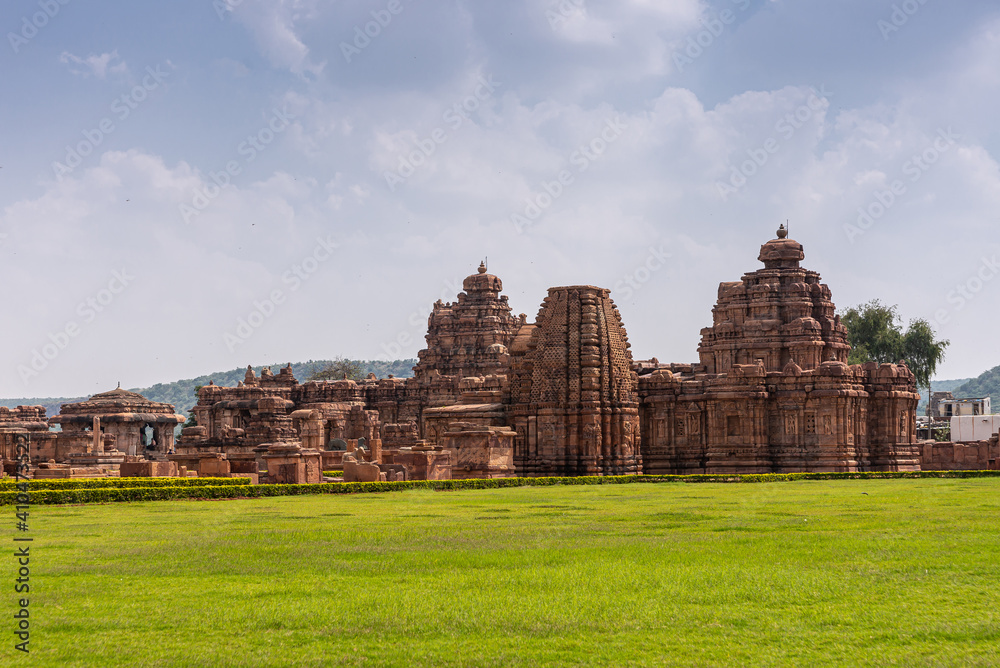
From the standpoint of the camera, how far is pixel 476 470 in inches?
1823

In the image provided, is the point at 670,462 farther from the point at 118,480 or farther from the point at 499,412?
the point at 118,480

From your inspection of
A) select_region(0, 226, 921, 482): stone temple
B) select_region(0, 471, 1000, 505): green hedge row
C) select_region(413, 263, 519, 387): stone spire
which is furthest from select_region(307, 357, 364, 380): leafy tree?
select_region(0, 471, 1000, 505): green hedge row

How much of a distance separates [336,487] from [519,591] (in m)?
22.5

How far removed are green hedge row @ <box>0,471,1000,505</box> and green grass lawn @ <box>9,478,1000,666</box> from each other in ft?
23.8

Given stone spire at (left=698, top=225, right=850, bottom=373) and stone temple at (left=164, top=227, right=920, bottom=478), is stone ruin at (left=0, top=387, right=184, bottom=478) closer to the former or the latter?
stone temple at (left=164, top=227, right=920, bottom=478)

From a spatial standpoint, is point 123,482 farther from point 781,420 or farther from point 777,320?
point 777,320

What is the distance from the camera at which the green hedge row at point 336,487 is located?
33.1 m

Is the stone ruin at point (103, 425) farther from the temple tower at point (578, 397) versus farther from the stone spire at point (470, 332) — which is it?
the temple tower at point (578, 397)

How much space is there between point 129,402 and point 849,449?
53.6 meters

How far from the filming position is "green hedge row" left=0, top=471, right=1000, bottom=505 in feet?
108

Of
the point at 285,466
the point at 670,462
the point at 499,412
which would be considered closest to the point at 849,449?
the point at 670,462

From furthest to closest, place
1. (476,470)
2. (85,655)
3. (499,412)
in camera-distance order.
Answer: (499,412) → (476,470) → (85,655)

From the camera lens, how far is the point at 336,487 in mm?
37469

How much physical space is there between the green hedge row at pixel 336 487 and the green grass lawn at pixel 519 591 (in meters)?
7.26
